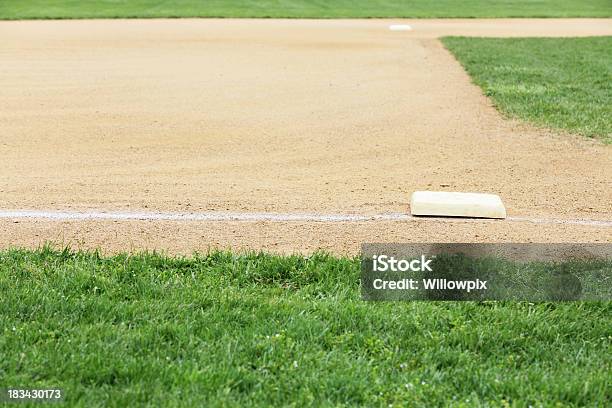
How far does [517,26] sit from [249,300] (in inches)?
720

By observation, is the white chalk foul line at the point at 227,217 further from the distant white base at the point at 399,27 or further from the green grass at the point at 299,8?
the green grass at the point at 299,8

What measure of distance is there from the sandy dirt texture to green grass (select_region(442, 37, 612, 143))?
A: 333 millimetres

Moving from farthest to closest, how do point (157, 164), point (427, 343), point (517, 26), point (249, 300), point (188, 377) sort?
point (517, 26) → point (157, 164) → point (249, 300) → point (427, 343) → point (188, 377)

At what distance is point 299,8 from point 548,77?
14097 mm

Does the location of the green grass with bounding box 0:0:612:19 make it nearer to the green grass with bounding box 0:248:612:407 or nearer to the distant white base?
the distant white base

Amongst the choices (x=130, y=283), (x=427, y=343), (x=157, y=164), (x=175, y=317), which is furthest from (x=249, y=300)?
(x=157, y=164)

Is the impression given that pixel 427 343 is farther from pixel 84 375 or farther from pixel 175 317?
pixel 84 375

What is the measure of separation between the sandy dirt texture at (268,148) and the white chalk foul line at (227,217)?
4.2 inches

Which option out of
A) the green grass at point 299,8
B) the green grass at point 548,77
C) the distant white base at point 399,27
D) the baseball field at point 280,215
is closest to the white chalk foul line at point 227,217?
the baseball field at point 280,215

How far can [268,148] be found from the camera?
8.28 meters

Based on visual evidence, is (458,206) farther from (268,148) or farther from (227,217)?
(268,148)

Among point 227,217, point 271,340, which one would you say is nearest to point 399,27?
point 227,217

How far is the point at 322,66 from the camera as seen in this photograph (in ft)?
44.4

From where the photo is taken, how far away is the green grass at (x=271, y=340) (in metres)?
3.61
